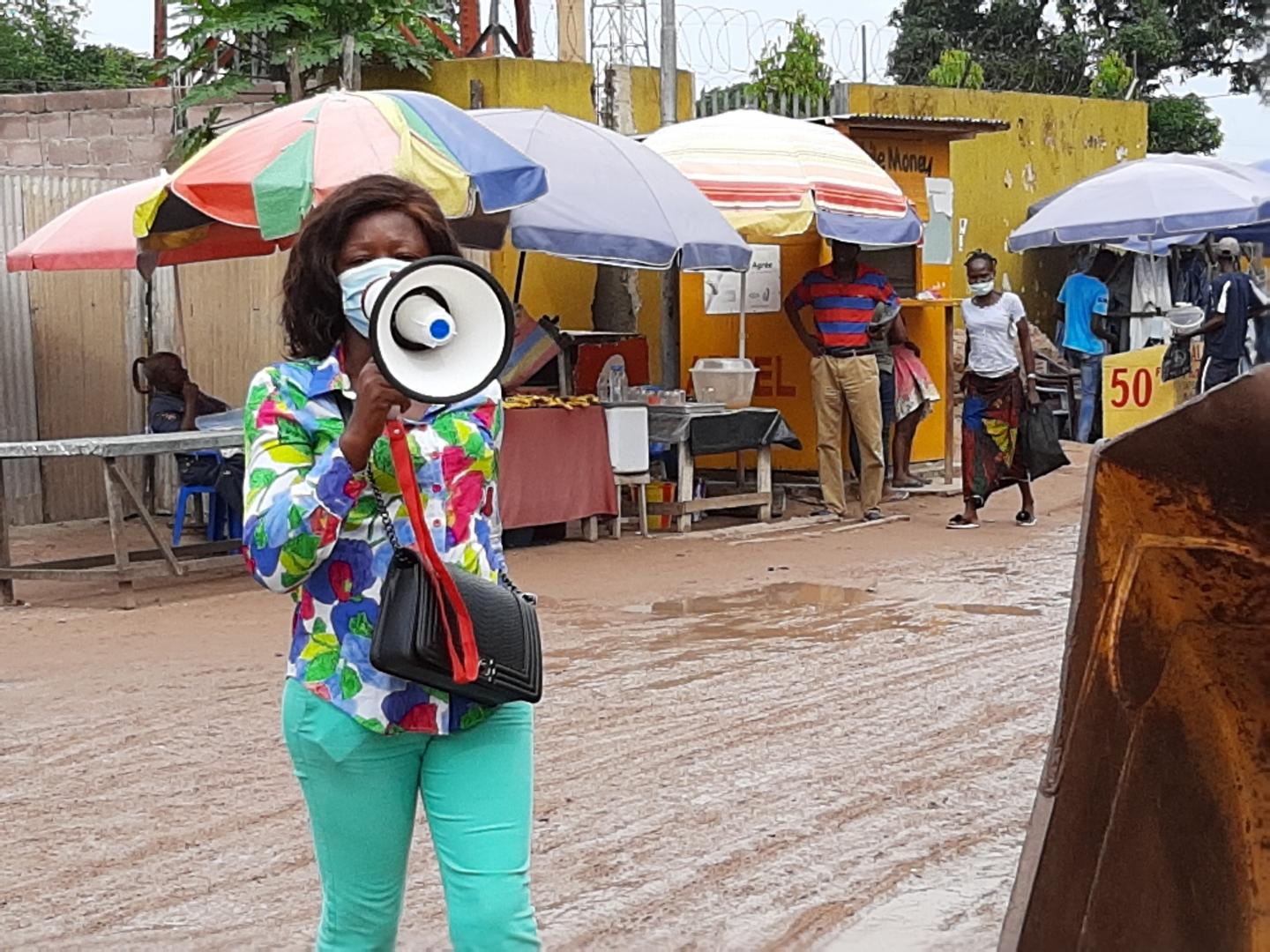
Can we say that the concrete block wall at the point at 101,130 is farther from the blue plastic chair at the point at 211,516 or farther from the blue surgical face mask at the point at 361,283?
the blue surgical face mask at the point at 361,283

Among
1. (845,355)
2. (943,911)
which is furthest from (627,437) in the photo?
(943,911)

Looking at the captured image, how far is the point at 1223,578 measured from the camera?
2.97m

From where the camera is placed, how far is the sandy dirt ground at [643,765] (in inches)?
180

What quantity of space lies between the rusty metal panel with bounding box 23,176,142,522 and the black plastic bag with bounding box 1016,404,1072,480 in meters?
5.89

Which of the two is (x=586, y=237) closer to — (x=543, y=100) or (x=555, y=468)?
(x=555, y=468)

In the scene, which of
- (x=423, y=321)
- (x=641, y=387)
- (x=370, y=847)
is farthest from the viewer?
(x=641, y=387)

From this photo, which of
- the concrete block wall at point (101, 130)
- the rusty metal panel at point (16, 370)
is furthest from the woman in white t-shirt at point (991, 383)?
the rusty metal panel at point (16, 370)

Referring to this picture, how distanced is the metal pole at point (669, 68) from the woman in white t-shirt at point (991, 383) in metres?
4.87

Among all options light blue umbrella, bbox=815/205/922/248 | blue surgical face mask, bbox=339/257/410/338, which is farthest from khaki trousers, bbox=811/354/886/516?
blue surgical face mask, bbox=339/257/410/338

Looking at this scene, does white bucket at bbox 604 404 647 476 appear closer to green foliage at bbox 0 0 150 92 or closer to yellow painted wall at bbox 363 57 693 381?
yellow painted wall at bbox 363 57 693 381

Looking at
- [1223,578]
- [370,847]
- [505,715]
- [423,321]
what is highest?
[423,321]

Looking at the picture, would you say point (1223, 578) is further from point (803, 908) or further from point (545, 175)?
point (545, 175)

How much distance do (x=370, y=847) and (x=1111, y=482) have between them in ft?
4.24

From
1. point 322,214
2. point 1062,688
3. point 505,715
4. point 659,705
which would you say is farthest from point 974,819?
point 322,214
